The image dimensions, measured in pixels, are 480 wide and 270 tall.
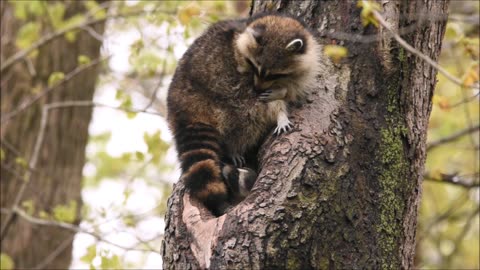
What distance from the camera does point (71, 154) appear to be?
734 centimetres

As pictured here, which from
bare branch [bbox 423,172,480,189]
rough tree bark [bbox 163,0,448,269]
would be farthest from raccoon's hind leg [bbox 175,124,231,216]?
bare branch [bbox 423,172,480,189]

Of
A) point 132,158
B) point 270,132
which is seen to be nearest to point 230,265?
point 270,132

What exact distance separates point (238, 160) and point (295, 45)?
0.82 metres

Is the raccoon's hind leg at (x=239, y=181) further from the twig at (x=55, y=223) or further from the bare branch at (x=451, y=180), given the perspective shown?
the bare branch at (x=451, y=180)

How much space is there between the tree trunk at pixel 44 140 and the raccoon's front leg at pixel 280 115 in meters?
3.01

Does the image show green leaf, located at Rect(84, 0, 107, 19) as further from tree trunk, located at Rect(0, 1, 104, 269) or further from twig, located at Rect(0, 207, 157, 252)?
twig, located at Rect(0, 207, 157, 252)

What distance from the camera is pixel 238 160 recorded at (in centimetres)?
455

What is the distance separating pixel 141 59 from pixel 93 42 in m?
1.06

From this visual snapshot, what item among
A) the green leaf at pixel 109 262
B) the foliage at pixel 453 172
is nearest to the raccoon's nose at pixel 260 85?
the foliage at pixel 453 172

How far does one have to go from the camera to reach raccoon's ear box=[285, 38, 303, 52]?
15.2ft

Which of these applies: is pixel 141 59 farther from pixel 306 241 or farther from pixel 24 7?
pixel 306 241

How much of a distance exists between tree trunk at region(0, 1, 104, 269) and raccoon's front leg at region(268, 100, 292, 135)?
3014mm

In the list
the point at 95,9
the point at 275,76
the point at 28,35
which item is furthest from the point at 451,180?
the point at 28,35

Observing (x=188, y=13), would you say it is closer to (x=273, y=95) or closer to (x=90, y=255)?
(x=273, y=95)
